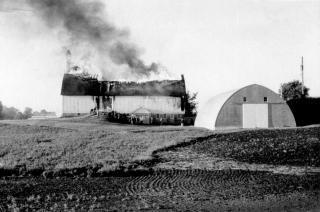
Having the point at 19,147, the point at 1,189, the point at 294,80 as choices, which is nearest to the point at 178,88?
the point at 294,80

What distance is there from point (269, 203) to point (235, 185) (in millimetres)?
2503

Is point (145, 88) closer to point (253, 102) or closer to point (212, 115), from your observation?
point (212, 115)

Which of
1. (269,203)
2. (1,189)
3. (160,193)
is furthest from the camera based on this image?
(1,189)

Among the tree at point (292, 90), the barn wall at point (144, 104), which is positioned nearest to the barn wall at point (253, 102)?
the barn wall at point (144, 104)

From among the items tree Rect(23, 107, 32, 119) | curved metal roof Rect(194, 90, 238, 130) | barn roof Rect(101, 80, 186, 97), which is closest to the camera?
curved metal roof Rect(194, 90, 238, 130)

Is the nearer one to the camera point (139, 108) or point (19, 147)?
point (19, 147)

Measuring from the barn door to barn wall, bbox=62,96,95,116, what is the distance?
79.9 ft

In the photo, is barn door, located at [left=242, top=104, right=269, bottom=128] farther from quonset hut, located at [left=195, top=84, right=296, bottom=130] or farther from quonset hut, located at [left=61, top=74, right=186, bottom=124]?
quonset hut, located at [left=61, top=74, right=186, bottom=124]

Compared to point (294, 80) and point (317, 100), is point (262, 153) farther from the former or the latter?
point (294, 80)

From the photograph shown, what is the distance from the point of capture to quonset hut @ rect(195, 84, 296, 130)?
114 feet

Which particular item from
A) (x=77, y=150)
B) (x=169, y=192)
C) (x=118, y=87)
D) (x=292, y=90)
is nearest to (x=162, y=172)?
(x=169, y=192)

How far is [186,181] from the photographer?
14.1m

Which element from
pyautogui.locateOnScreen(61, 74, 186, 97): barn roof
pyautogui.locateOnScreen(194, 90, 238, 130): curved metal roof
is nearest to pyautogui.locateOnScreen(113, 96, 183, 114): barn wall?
pyautogui.locateOnScreen(61, 74, 186, 97): barn roof

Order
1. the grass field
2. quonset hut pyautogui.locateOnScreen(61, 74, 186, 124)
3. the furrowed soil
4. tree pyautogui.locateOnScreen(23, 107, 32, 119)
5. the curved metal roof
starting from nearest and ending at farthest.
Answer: the furrowed soil → the grass field → the curved metal roof → quonset hut pyautogui.locateOnScreen(61, 74, 186, 124) → tree pyautogui.locateOnScreen(23, 107, 32, 119)
